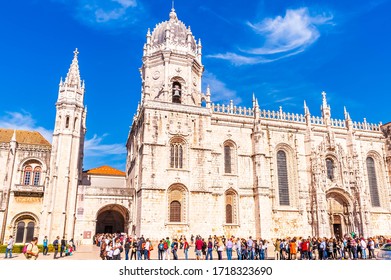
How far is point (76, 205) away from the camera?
105ft

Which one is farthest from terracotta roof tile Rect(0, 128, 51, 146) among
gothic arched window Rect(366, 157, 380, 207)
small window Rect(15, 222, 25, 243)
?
gothic arched window Rect(366, 157, 380, 207)

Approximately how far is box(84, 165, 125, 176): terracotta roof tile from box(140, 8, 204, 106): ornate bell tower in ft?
48.9

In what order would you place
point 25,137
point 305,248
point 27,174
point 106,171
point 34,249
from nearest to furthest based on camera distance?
point 34,249, point 305,248, point 27,174, point 25,137, point 106,171

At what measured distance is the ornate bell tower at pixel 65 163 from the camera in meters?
31.2

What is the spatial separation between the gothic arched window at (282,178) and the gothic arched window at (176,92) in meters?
12.4

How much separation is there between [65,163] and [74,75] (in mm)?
10789

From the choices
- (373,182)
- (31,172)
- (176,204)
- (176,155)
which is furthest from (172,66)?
(373,182)

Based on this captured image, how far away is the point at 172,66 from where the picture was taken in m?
36.1

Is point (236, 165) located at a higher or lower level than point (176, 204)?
higher

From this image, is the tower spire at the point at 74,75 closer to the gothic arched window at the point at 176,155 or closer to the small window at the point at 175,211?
the gothic arched window at the point at 176,155

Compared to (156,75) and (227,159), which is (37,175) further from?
(227,159)

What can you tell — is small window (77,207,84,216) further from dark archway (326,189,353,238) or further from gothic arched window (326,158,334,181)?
gothic arched window (326,158,334,181)

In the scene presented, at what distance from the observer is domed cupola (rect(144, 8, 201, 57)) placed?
3684 centimetres

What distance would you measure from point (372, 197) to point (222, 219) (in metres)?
19.2
